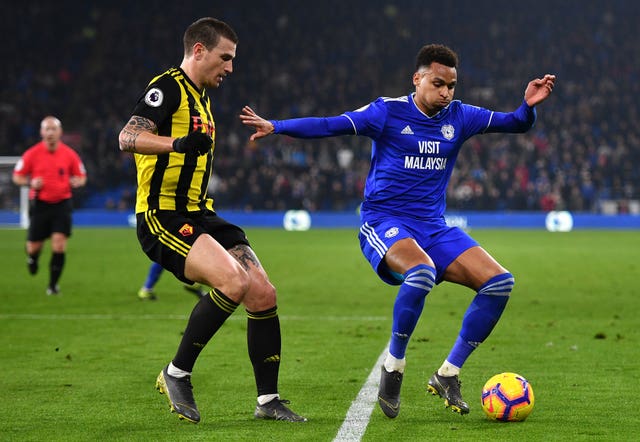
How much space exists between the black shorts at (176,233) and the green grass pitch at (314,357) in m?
0.89

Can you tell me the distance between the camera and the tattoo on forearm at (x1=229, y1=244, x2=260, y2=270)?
217 inches

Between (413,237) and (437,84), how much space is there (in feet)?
3.17

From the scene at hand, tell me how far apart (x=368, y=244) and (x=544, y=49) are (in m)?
36.2

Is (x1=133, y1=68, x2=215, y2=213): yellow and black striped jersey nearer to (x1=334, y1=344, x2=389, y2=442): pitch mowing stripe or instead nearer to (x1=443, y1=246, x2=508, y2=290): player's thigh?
(x1=334, y1=344, x2=389, y2=442): pitch mowing stripe

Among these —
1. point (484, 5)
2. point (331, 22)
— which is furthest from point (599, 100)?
point (331, 22)

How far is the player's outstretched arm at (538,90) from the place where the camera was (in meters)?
6.29

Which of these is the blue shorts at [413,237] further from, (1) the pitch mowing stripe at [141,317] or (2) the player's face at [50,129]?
(2) the player's face at [50,129]

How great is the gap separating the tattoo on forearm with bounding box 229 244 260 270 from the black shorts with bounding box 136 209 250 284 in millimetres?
47

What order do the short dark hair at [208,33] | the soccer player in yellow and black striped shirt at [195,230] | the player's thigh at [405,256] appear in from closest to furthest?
the soccer player in yellow and black striped shirt at [195,230], the short dark hair at [208,33], the player's thigh at [405,256]

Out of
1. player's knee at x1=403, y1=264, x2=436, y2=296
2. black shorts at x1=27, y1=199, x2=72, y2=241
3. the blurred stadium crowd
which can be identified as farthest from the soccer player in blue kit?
the blurred stadium crowd

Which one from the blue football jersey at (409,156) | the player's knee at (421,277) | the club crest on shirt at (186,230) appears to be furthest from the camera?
the blue football jersey at (409,156)

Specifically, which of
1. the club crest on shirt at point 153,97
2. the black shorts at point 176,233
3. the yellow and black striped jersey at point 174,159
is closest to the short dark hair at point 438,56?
the yellow and black striped jersey at point 174,159

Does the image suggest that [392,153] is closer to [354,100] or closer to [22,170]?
[22,170]

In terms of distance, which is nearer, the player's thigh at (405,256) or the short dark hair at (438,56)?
the player's thigh at (405,256)
